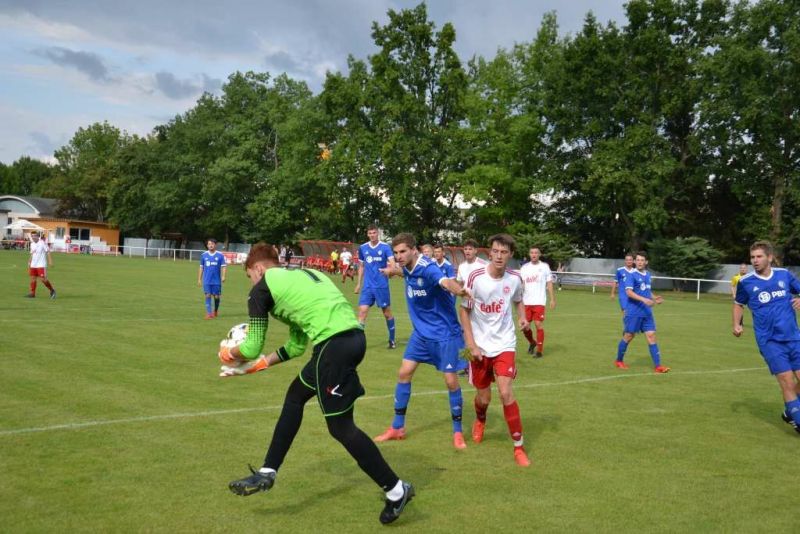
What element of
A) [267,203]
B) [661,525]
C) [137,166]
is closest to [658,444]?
[661,525]

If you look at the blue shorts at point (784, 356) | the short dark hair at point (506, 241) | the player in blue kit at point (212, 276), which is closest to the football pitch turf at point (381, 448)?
the blue shorts at point (784, 356)

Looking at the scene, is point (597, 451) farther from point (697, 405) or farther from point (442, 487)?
point (697, 405)

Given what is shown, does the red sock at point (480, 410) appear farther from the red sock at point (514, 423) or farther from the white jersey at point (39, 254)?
the white jersey at point (39, 254)

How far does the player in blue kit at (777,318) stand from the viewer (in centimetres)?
838

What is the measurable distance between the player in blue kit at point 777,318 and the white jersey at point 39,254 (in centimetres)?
→ 1987

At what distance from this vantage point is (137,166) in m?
77.6

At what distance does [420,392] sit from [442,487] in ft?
13.8

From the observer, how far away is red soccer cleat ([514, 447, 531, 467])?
6.84 meters

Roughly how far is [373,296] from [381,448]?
798 centimetres

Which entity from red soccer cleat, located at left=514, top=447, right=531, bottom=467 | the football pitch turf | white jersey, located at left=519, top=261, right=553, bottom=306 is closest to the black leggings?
the football pitch turf

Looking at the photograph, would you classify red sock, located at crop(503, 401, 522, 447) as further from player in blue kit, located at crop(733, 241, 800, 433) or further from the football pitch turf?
player in blue kit, located at crop(733, 241, 800, 433)

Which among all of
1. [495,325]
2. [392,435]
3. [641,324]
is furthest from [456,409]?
[641,324]

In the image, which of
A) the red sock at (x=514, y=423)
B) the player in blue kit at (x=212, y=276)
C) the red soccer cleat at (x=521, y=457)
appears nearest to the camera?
the red soccer cleat at (x=521, y=457)

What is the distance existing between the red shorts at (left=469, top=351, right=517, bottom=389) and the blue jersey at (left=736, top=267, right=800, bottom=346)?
135 inches
